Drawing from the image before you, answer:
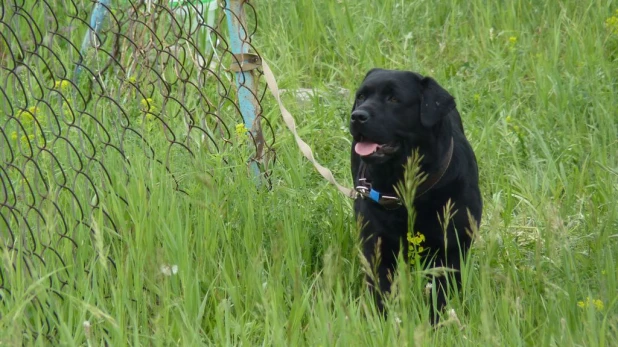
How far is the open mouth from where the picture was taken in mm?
4055

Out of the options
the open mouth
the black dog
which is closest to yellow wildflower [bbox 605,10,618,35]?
the black dog

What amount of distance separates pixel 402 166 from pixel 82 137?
1.74 m

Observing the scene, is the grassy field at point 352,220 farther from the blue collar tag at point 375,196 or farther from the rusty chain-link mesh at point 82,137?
the blue collar tag at point 375,196

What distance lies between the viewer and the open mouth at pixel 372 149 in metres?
4.05

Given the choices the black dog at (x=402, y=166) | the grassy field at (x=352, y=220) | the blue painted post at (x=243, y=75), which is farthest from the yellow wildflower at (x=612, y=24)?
the blue painted post at (x=243, y=75)

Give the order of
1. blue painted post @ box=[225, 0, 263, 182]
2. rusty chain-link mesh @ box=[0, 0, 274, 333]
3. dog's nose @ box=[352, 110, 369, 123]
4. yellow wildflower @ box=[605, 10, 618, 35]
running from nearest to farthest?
rusty chain-link mesh @ box=[0, 0, 274, 333]
dog's nose @ box=[352, 110, 369, 123]
blue painted post @ box=[225, 0, 263, 182]
yellow wildflower @ box=[605, 10, 618, 35]

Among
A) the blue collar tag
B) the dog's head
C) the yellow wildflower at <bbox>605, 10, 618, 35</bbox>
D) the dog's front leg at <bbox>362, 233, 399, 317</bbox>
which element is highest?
the yellow wildflower at <bbox>605, 10, 618, 35</bbox>

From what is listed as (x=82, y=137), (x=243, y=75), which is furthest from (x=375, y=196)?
(x=82, y=137)

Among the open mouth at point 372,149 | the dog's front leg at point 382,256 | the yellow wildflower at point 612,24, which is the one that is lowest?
the dog's front leg at point 382,256

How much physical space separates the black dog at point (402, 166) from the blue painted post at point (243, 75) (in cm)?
65

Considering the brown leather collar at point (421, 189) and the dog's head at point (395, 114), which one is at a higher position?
the dog's head at point (395, 114)

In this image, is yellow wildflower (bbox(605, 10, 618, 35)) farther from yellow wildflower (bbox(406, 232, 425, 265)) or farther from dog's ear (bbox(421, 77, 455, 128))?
yellow wildflower (bbox(406, 232, 425, 265))

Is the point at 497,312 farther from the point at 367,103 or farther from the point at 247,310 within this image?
the point at 367,103

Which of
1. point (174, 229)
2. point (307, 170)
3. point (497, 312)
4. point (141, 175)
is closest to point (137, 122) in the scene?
point (307, 170)
